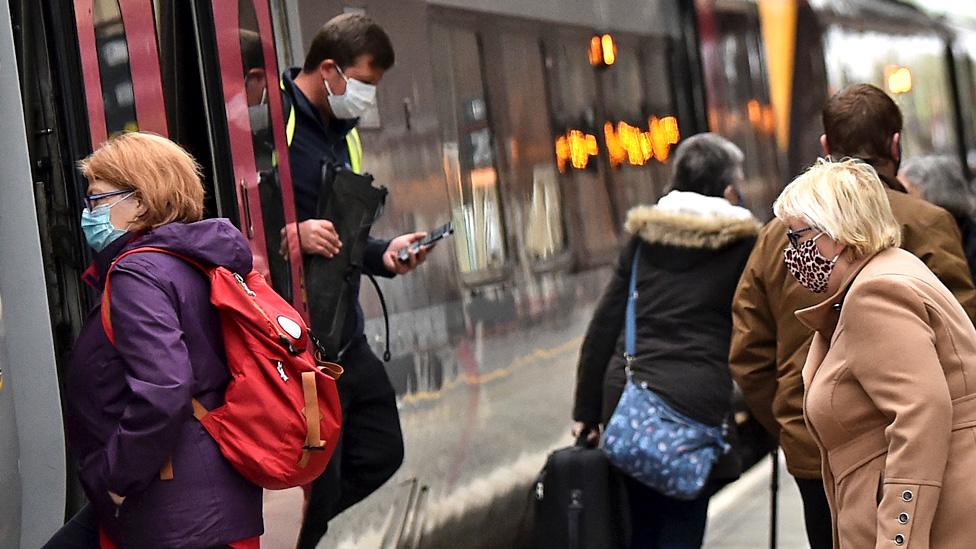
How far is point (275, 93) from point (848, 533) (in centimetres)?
207

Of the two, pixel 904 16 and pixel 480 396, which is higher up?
pixel 904 16

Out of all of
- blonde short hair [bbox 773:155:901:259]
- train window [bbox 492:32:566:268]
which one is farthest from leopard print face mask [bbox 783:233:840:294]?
train window [bbox 492:32:566:268]

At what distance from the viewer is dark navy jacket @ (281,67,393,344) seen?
4.61 meters

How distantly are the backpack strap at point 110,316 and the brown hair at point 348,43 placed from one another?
1.44 meters

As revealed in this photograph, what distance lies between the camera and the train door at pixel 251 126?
4.29 m

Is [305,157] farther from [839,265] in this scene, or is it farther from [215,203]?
[839,265]

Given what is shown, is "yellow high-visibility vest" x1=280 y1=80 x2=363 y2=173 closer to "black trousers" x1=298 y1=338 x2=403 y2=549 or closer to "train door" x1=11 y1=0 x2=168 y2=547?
"black trousers" x1=298 y1=338 x2=403 y2=549

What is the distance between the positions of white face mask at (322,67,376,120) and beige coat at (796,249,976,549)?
1818 millimetres

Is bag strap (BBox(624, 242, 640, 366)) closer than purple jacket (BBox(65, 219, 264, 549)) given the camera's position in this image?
No

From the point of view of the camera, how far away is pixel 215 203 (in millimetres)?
4316

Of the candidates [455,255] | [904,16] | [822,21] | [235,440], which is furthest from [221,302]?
[904,16]

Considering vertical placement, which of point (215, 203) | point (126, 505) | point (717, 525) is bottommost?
point (717, 525)

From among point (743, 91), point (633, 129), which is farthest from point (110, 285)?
point (743, 91)

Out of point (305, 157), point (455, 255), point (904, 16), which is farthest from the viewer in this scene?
point (904, 16)
